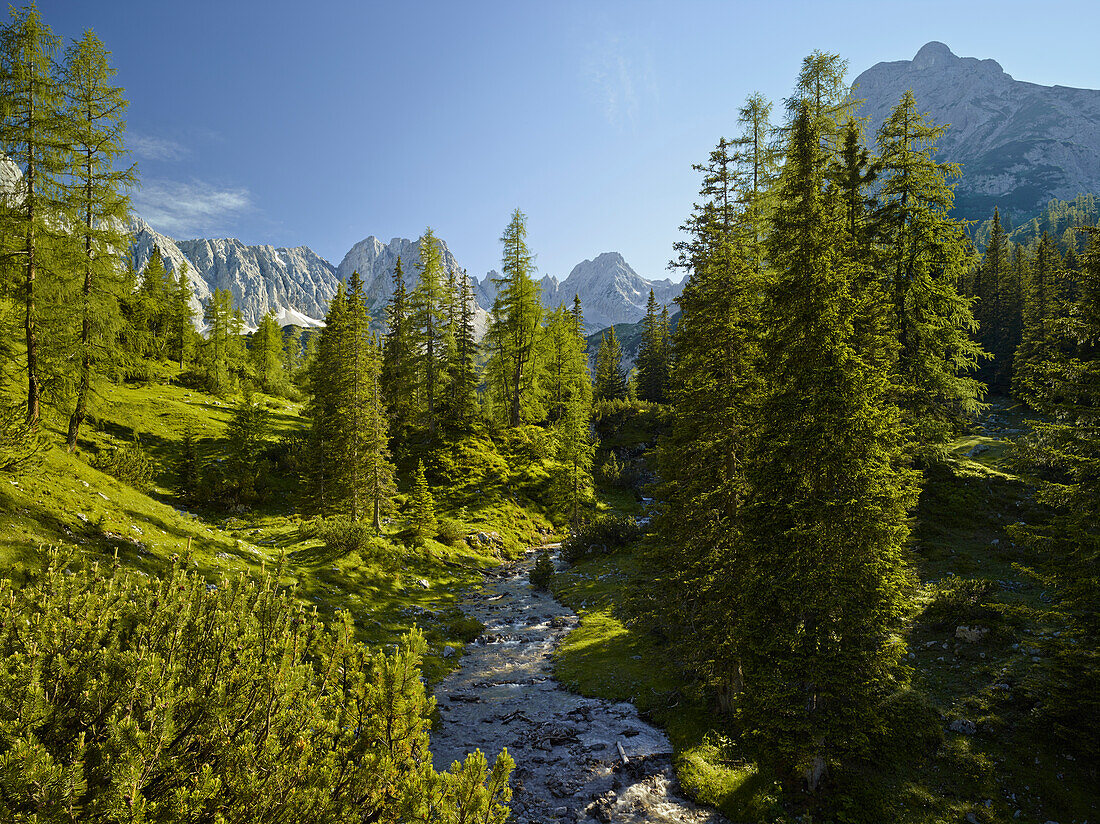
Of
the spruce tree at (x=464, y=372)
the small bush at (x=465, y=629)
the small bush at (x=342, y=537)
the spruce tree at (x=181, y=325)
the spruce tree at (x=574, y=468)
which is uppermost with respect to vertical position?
the spruce tree at (x=181, y=325)

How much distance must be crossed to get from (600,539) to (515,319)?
25861 millimetres

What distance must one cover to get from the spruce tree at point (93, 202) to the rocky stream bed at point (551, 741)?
22.1m

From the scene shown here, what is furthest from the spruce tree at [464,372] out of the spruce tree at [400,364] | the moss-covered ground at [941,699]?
the moss-covered ground at [941,699]

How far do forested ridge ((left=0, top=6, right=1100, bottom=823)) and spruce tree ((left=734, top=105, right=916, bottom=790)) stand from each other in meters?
0.08

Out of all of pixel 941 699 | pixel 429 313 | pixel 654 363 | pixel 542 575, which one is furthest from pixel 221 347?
pixel 941 699

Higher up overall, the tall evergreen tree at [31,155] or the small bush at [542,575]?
the tall evergreen tree at [31,155]

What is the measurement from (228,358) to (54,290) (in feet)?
153

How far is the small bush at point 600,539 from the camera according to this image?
3419 cm

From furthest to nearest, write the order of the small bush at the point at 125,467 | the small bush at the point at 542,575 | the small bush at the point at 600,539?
the small bush at the point at 600,539 → the small bush at the point at 542,575 → the small bush at the point at 125,467

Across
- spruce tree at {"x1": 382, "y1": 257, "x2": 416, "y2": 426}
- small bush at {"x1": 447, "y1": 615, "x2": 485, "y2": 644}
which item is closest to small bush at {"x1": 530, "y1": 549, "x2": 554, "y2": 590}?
Answer: small bush at {"x1": 447, "y1": 615, "x2": 485, "y2": 644}

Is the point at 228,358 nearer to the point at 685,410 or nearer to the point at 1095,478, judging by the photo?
the point at 685,410

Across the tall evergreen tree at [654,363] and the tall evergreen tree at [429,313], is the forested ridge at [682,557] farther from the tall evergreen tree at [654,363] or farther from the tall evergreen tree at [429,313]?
the tall evergreen tree at [654,363]

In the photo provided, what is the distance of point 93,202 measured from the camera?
71.9ft

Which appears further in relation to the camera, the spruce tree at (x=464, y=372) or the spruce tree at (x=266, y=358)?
the spruce tree at (x=266, y=358)
